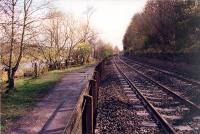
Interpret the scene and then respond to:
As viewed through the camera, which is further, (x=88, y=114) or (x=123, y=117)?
(x=123, y=117)

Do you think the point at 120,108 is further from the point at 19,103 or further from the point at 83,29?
the point at 83,29

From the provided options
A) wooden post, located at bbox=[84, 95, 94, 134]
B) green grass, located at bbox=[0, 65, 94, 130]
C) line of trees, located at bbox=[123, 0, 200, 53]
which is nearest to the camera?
wooden post, located at bbox=[84, 95, 94, 134]

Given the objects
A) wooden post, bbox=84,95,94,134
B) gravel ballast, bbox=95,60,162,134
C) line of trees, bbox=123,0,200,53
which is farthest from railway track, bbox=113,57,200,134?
line of trees, bbox=123,0,200,53

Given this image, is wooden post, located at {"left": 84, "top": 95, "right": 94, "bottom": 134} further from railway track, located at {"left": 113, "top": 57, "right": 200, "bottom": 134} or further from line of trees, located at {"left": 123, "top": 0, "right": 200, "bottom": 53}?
line of trees, located at {"left": 123, "top": 0, "right": 200, "bottom": 53}

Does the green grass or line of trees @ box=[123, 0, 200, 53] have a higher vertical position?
line of trees @ box=[123, 0, 200, 53]

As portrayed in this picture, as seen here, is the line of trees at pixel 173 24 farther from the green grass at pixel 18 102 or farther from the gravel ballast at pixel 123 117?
the gravel ballast at pixel 123 117

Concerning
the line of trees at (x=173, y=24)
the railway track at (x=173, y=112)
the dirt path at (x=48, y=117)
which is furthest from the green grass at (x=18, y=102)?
the line of trees at (x=173, y=24)

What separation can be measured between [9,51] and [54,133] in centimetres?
1095

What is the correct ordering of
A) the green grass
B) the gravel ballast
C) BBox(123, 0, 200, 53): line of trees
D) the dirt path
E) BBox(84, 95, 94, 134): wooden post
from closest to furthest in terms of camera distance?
BBox(84, 95, 94, 134): wooden post < the gravel ballast < the dirt path < the green grass < BBox(123, 0, 200, 53): line of trees

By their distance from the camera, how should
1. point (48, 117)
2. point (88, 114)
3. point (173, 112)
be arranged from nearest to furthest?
point (88, 114) < point (48, 117) < point (173, 112)

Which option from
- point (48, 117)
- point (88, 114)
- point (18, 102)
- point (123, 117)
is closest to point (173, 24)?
point (18, 102)

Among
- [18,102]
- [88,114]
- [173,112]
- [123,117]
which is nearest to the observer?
[88,114]

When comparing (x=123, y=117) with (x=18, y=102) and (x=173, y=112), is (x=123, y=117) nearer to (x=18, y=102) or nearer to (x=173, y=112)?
(x=173, y=112)

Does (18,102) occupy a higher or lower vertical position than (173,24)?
lower
